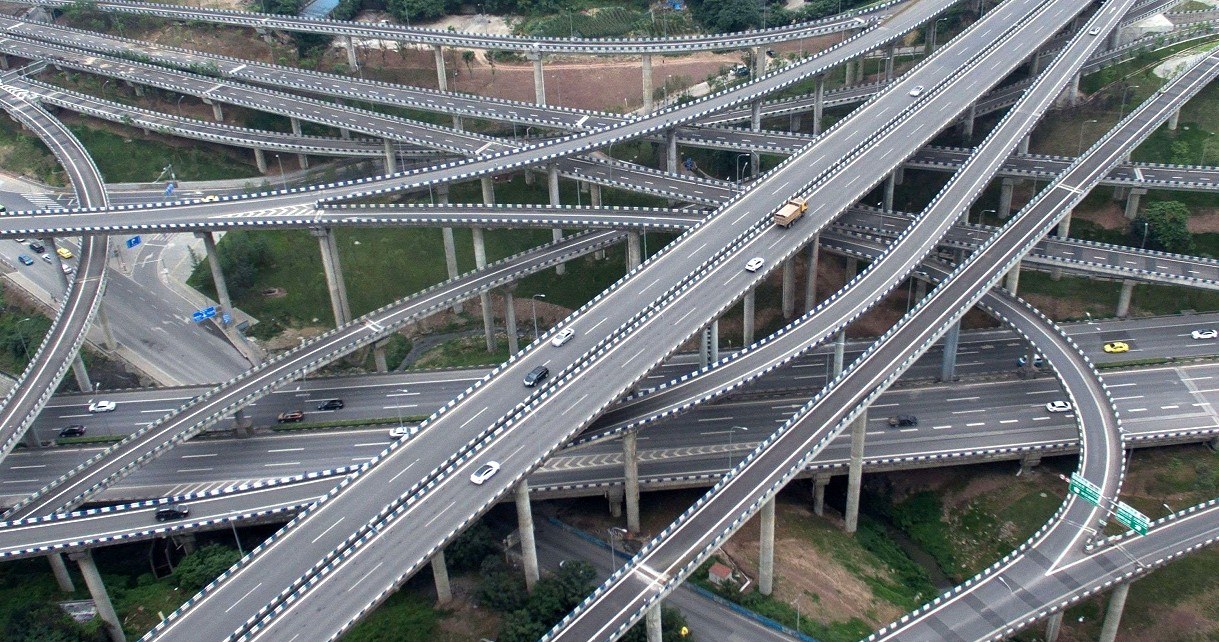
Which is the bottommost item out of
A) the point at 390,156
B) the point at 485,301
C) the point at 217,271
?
the point at 485,301

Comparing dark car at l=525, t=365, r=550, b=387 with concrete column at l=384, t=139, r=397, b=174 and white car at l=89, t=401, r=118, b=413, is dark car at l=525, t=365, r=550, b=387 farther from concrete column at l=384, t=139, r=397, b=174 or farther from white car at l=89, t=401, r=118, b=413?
concrete column at l=384, t=139, r=397, b=174

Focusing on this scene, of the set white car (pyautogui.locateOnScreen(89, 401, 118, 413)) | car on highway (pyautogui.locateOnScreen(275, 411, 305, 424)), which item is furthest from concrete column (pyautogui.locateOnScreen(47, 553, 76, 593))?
car on highway (pyautogui.locateOnScreen(275, 411, 305, 424))

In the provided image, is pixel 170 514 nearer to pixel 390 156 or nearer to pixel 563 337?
pixel 563 337

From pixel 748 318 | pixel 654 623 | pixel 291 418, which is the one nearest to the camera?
pixel 654 623

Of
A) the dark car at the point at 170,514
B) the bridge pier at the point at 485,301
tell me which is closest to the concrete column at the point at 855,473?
the bridge pier at the point at 485,301

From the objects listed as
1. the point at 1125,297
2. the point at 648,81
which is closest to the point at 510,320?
the point at 648,81

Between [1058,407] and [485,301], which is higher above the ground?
[485,301]

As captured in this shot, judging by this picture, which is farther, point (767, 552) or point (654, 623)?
point (767, 552)
